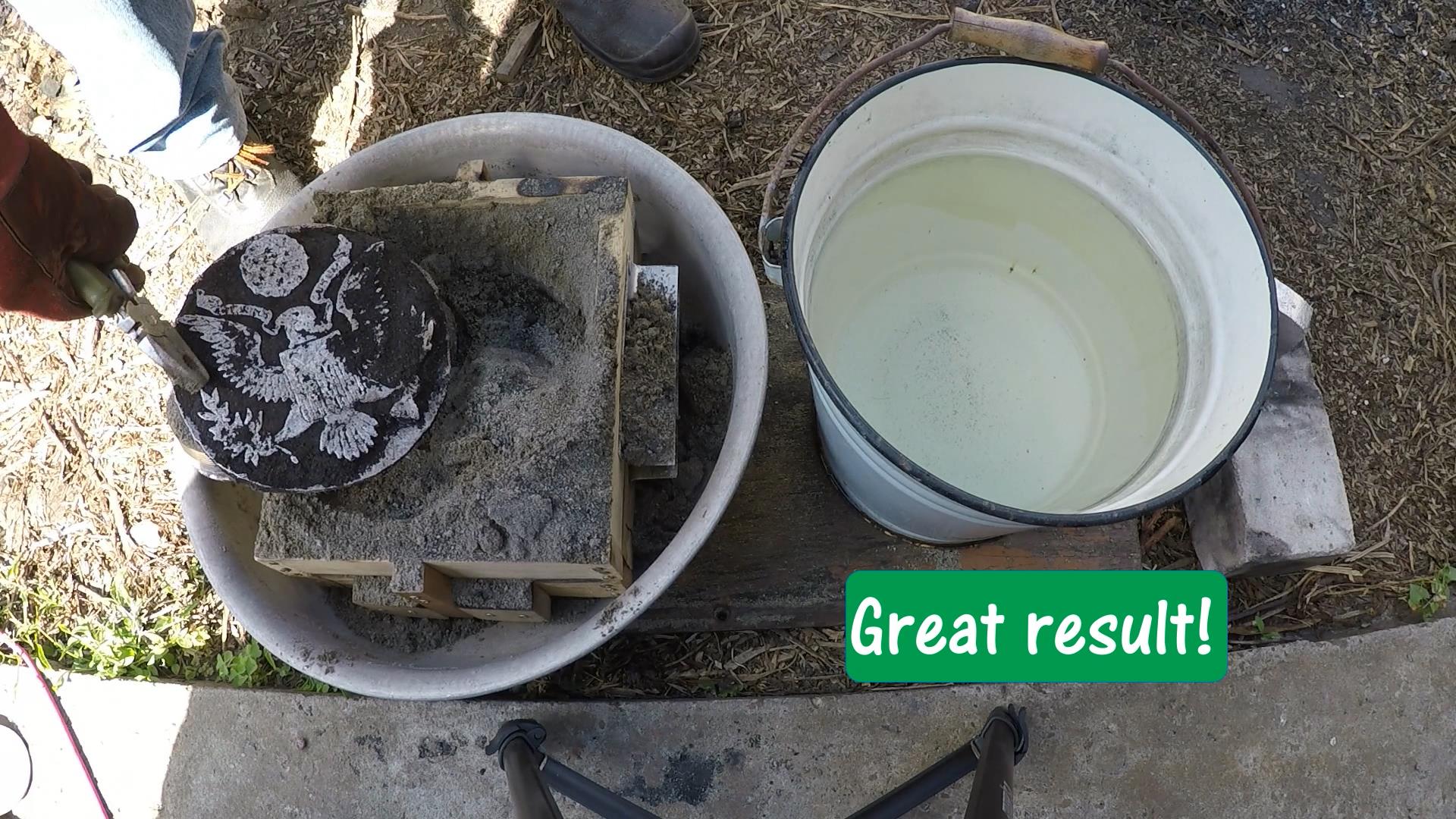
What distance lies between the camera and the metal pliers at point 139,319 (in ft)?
3.03

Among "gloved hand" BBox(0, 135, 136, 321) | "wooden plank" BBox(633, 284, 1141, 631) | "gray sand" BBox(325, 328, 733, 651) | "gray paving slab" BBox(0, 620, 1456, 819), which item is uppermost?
"gloved hand" BBox(0, 135, 136, 321)

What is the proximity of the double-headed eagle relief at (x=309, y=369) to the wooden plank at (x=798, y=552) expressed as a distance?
579 millimetres

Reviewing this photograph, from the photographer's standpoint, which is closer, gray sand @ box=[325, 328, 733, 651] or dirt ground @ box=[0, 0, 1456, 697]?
gray sand @ box=[325, 328, 733, 651]

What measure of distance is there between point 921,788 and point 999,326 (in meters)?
0.80

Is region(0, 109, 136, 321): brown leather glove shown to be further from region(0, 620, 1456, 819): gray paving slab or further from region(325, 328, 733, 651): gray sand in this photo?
region(0, 620, 1456, 819): gray paving slab

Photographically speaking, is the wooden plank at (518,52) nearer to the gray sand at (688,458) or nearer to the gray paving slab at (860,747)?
the gray sand at (688,458)

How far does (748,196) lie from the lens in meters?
1.69

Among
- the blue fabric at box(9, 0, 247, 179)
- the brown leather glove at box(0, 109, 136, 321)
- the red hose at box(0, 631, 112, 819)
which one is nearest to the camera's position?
the brown leather glove at box(0, 109, 136, 321)

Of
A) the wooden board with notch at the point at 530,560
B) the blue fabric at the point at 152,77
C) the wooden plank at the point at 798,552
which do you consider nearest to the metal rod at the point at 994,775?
the wooden plank at the point at 798,552

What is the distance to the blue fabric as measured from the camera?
124 cm

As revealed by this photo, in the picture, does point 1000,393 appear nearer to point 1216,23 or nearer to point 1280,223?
point 1280,223

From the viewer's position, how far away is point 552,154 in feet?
4.23

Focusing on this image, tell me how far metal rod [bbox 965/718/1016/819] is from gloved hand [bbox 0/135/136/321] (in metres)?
1.27

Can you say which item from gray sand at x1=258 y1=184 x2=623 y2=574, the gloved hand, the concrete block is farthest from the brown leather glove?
the concrete block
